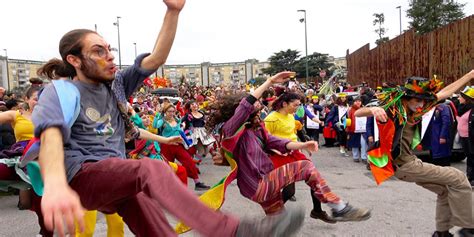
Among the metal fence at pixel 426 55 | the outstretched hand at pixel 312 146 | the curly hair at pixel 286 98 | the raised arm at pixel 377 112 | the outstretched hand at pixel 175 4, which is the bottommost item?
the outstretched hand at pixel 312 146

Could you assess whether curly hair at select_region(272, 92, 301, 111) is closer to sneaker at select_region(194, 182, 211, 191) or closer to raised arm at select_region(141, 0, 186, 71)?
sneaker at select_region(194, 182, 211, 191)

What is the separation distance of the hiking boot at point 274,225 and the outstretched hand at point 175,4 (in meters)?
1.27

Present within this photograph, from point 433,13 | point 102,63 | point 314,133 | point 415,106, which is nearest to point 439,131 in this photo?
point 415,106

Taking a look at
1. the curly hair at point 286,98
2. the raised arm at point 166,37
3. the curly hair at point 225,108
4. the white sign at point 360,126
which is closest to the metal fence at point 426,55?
the white sign at point 360,126

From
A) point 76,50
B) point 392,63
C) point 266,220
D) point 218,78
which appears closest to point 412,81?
point 266,220

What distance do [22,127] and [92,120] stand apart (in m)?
3.31

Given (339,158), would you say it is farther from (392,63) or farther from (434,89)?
(392,63)

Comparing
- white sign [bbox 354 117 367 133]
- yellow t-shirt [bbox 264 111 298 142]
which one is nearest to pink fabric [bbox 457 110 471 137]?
white sign [bbox 354 117 367 133]

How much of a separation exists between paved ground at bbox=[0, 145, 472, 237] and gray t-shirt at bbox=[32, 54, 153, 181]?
222cm

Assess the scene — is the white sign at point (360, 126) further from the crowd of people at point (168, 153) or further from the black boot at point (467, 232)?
the black boot at point (467, 232)

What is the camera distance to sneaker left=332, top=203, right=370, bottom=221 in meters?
3.48

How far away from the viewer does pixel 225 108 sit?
14.4 ft

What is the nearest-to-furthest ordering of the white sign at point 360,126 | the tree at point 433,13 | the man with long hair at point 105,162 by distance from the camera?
the man with long hair at point 105,162
the white sign at point 360,126
the tree at point 433,13

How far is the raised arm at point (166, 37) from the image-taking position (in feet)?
8.07
